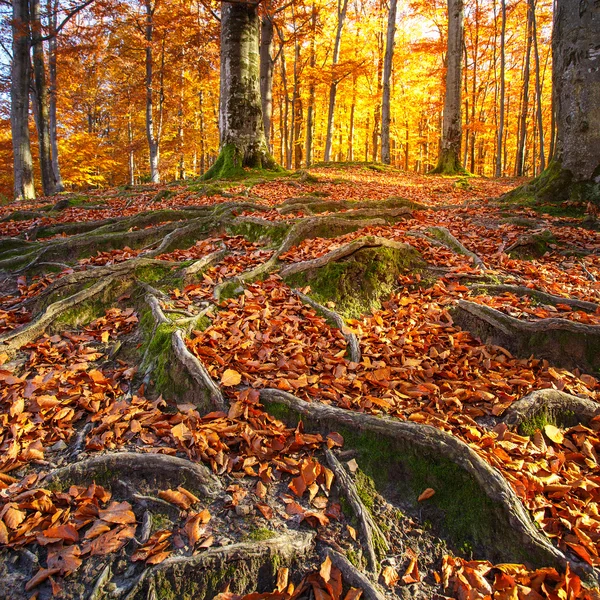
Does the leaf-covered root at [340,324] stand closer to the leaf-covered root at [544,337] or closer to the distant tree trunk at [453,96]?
the leaf-covered root at [544,337]

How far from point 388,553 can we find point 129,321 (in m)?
2.86

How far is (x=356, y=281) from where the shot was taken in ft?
13.3

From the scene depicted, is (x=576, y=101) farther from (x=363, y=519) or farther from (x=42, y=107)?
(x=42, y=107)

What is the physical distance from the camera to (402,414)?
2.58 meters

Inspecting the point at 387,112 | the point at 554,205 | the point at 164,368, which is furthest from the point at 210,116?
the point at 164,368

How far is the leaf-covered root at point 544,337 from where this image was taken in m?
3.10

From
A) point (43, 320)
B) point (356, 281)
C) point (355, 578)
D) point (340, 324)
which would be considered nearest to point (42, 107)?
point (43, 320)

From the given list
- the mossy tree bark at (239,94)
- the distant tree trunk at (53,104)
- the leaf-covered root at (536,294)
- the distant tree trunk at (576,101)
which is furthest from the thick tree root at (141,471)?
the distant tree trunk at (53,104)

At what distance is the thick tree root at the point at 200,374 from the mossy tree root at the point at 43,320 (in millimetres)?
1372

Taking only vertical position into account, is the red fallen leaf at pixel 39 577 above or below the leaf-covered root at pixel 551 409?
below

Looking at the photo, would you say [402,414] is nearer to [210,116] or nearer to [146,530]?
[146,530]

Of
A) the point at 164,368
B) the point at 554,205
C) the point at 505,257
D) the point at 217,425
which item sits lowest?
the point at 217,425

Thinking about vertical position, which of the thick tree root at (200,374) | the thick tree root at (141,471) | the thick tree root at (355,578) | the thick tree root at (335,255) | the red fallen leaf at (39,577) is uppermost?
the thick tree root at (335,255)

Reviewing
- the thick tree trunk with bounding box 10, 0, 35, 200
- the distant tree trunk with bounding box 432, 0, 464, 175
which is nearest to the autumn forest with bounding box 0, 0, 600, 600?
the thick tree trunk with bounding box 10, 0, 35, 200
